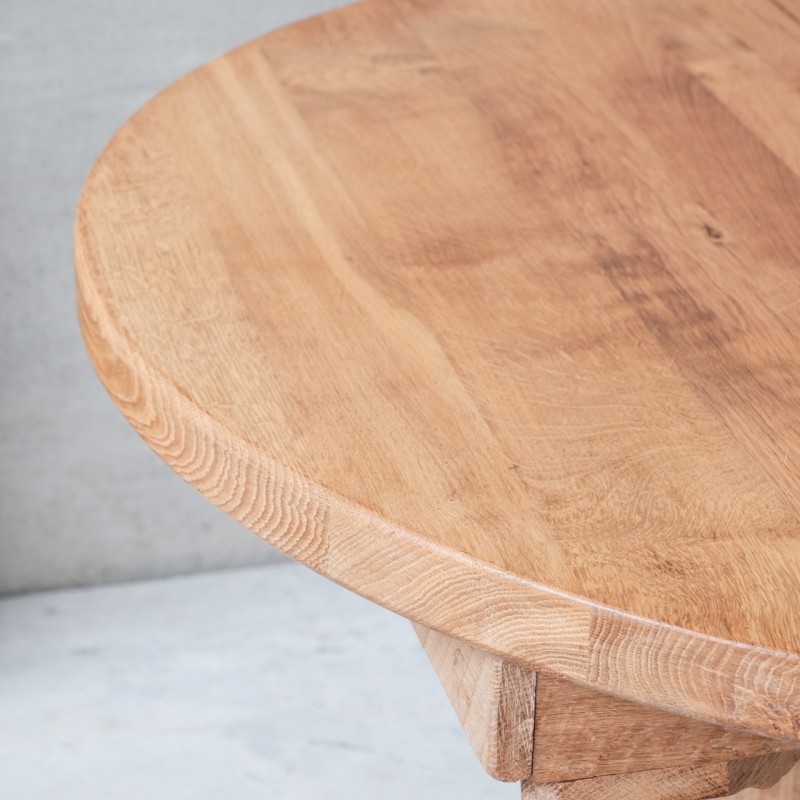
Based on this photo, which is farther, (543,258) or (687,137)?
(687,137)

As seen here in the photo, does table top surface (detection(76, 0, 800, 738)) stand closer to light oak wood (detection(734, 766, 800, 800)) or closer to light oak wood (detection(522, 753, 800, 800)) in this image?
light oak wood (detection(522, 753, 800, 800))

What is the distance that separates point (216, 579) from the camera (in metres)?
1.81

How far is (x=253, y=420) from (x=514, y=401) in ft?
0.44

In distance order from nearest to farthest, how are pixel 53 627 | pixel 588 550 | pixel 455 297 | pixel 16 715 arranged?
pixel 588 550 → pixel 455 297 → pixel 16 715 → pixel 53 627

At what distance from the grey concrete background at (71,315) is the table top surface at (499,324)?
51cm

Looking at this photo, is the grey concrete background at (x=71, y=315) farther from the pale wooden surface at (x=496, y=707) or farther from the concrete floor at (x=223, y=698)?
the pale wooden surface at (x=496, y=707)

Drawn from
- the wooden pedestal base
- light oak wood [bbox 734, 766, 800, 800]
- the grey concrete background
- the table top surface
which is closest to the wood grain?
the wooden pedestal base

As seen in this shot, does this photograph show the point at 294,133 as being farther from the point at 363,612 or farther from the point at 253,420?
the point at 363,612

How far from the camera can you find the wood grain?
67cm

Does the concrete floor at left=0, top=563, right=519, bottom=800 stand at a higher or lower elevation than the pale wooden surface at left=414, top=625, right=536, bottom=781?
lower

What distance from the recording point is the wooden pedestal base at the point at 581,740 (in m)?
0.66

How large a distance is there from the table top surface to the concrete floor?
33.6 inches

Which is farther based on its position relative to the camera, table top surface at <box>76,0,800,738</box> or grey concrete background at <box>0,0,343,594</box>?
grey concrete background at <box>0,0,343,594</box>

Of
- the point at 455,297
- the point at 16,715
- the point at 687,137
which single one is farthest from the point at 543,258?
the point at 16,715
